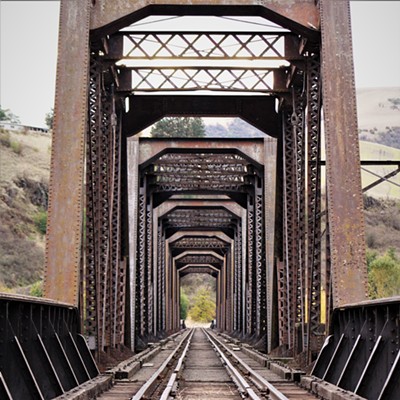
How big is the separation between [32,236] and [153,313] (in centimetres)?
4448

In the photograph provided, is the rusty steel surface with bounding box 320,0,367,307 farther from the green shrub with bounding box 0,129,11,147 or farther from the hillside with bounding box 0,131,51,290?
the green shrub with bounding box 0,129,11,147

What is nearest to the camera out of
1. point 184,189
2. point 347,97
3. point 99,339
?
point 347,97

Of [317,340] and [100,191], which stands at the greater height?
[100,191]

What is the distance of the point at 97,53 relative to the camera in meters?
15.7

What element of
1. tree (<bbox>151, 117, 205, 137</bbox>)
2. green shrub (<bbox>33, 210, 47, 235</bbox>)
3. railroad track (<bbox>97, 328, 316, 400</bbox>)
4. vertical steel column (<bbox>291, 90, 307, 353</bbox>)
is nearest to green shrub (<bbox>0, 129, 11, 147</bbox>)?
tree (<bbox>151, 117, 205, 137</bbox>)

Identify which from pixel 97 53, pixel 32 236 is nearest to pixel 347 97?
pixel 97 53

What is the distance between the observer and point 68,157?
13.0 meters

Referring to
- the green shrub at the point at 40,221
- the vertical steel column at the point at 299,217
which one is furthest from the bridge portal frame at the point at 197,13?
the green shrub at the point at 40,221

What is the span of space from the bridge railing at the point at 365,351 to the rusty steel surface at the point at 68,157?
3.83 meters

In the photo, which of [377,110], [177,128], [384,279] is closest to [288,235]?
[384,279]

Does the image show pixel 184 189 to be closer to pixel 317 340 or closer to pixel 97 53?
pixel 97 53

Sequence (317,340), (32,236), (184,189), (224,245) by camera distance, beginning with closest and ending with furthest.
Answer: (317,340)
(184,189)
(224,245)
(32,236)

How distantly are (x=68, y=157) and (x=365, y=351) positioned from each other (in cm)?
593

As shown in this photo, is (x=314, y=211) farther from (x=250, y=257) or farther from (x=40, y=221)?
(x=40, y=221)
